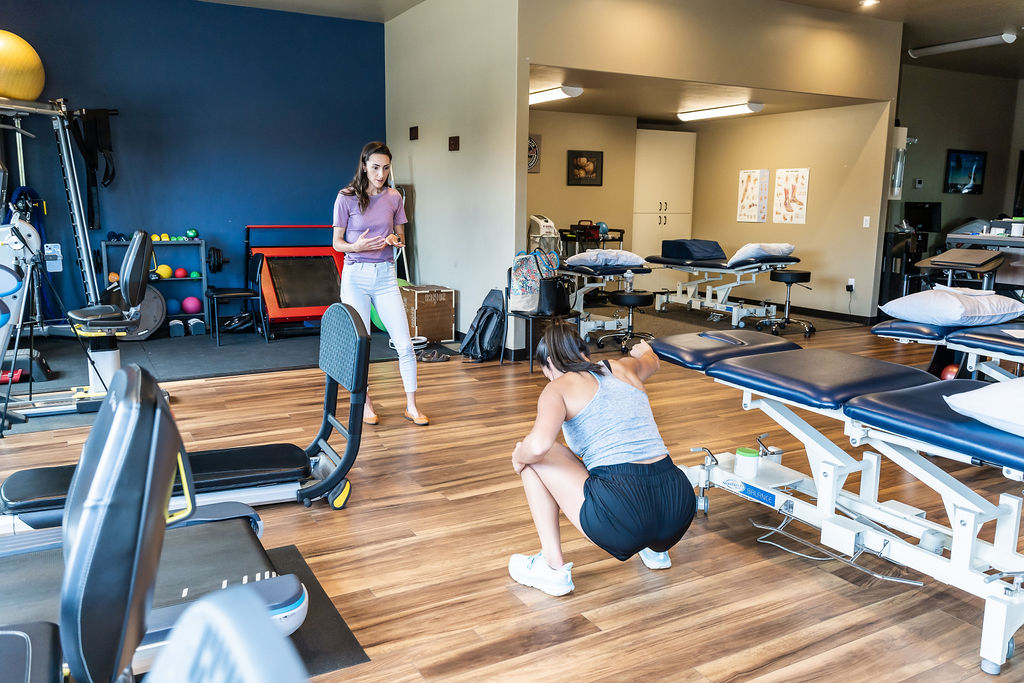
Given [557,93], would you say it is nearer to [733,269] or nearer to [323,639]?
[733,269]

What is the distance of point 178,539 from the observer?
2.05 m

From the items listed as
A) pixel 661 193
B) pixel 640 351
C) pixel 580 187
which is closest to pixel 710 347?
pixel 640 351

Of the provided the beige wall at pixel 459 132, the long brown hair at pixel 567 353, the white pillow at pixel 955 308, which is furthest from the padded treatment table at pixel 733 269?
the long brown hair at pixel 567 353

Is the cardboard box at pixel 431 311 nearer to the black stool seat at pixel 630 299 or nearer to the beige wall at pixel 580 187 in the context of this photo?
the black stool seat at pixel 630 299

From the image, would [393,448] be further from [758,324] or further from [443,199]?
[758,324]

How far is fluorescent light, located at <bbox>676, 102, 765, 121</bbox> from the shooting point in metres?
8.30

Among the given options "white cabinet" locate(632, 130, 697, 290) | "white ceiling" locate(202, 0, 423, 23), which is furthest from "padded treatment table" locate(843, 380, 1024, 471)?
"white cabinet" locate(632, 130, 697, 290)

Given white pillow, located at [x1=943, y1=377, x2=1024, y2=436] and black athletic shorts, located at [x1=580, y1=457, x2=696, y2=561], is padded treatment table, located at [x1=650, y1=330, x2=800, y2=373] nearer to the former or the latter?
black athletic shorts, located at [x1=580, y1=457, x2=696, y2=561]

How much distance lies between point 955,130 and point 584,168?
5.12 meters

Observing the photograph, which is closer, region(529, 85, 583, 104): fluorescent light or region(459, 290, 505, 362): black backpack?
region(459, 290, 505, 362): black backpack

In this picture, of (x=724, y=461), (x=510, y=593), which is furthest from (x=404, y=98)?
(x=510, y=593)

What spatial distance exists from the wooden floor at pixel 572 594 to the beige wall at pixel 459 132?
2661mm

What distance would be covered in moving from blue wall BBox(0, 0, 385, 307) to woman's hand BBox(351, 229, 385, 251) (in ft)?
12.8

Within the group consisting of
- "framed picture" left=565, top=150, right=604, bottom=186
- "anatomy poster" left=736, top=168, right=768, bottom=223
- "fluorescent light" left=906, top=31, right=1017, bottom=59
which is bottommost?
"anatomy poster" left=736, top=168, right=768, bottom=223
